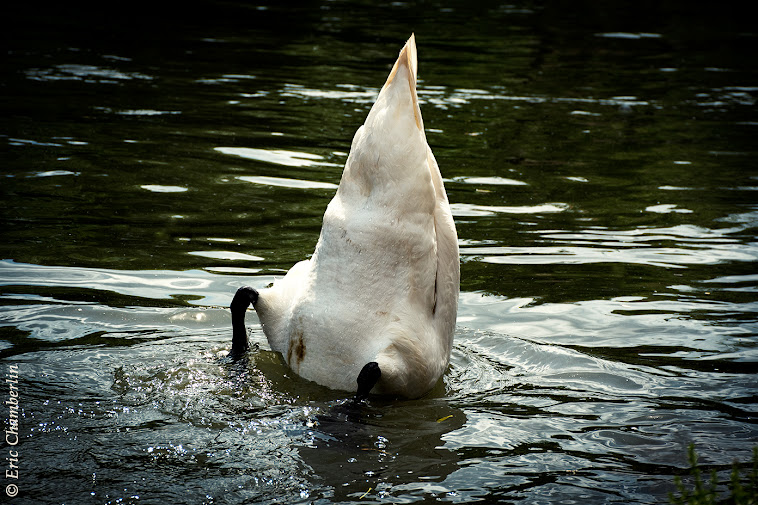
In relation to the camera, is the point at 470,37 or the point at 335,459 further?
the point at 470,37

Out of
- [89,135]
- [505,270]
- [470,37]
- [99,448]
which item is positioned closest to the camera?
[99,448]

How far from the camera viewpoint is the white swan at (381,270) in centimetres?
461

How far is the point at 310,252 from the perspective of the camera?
7273 millimetres

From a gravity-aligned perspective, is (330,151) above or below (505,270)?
above

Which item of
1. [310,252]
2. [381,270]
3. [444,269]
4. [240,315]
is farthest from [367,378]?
[310,252]

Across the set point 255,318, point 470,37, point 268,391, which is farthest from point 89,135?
point 470,37

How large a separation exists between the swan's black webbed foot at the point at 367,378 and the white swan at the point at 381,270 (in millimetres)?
50

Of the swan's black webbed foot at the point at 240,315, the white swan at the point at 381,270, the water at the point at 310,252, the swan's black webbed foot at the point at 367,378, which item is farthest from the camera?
the swan's black webbed foot at the point at 240,315

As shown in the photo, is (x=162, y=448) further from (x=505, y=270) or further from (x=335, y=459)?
(x=505, y=270)

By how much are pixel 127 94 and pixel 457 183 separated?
5.50 meters

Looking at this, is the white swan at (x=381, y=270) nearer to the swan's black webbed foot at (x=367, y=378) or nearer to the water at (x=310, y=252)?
the swan's black webbed foot at (x=367, y=378)

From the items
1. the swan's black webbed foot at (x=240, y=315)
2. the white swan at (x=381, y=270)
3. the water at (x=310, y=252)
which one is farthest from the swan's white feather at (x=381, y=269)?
the swan's black webbed foot at (x=240, y=315)

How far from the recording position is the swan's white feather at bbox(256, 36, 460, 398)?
4613 mm

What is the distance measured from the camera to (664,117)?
44.2 feet
